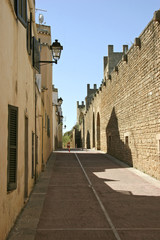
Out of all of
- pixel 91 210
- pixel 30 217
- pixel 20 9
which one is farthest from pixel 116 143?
pixel 20 9

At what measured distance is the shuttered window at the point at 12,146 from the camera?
513 centimetres

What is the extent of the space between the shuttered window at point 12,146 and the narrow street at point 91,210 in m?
0.84

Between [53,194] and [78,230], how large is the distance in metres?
3.37

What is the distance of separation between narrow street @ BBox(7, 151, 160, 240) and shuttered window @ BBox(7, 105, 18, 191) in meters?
0.84

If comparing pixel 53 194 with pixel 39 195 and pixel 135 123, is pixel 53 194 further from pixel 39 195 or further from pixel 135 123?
pixel 135 123

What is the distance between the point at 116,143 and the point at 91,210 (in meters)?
13.1

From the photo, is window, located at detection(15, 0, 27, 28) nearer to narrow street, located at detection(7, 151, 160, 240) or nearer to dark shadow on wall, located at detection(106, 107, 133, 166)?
narrow street, located at detection(7, 151, 160, 240)

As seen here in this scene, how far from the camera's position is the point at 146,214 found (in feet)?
21.3

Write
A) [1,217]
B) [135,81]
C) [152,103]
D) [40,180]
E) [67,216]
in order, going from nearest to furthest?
[1,217]
[67,216]
[40,180]
[152,103]
[135,81]

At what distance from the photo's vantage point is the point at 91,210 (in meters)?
6.85

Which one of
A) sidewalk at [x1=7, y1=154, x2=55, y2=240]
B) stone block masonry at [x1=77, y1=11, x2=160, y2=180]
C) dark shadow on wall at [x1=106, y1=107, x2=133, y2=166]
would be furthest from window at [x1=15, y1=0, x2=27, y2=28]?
dark shadow on wall at [x1=106, y1=107, x2=133, y2=166]

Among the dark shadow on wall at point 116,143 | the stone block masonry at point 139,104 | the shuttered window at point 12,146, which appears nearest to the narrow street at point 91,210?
the shuttered window at point 12,146

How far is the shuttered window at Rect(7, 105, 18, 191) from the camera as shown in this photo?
16.8 ft

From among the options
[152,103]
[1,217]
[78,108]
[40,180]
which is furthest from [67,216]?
[78,108]
